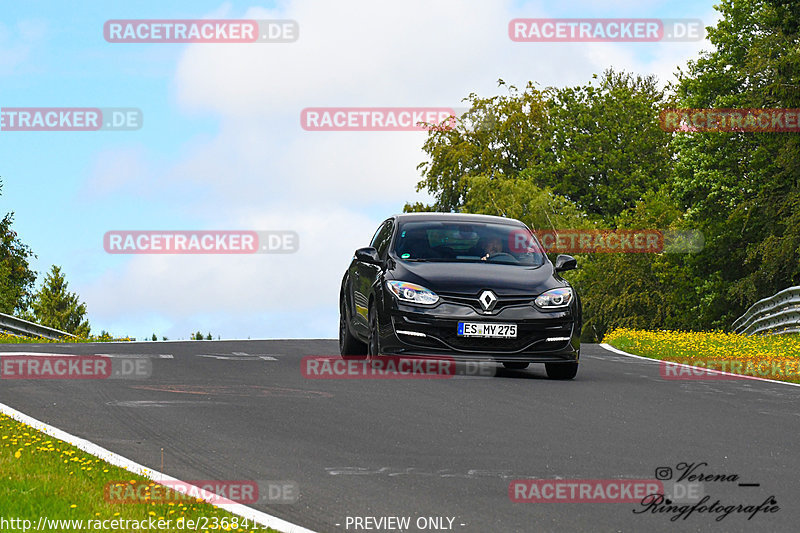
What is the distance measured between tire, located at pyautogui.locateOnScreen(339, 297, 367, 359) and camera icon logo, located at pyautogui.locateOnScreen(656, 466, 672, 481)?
27.3ft

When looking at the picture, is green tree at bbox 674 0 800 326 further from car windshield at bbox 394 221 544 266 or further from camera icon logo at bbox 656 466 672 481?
camera icon logo at bbox 656 466 672 481

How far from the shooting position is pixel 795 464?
8344 millimetres

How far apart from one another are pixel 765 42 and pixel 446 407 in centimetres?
3506

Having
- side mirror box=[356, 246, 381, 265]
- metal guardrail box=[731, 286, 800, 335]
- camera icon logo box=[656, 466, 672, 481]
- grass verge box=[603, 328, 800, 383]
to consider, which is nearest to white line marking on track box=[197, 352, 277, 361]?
side mirror box=[356, 246, 381, 265]

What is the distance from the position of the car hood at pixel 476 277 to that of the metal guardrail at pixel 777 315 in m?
14.3

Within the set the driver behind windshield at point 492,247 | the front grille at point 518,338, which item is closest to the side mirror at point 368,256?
the driver behind windshield at point 492,247

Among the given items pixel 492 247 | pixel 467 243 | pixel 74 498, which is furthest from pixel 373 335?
pixel 74 498

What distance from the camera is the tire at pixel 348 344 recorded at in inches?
634

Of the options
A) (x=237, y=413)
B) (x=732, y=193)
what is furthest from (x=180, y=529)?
(x=732, y=193)

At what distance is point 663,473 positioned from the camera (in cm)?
782

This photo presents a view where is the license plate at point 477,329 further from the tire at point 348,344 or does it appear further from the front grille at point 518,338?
the tire at point 348,344

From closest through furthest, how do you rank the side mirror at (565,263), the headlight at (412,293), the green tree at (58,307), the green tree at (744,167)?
the headlight at (412,293), the side mirror at (565,263), the green tree at (744,167), the green tree at (58,307)

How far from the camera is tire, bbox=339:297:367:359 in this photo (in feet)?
52.9

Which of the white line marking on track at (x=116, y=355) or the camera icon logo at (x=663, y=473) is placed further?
the white line marking on track at (x=116, y=355)
